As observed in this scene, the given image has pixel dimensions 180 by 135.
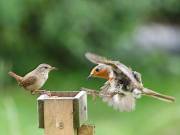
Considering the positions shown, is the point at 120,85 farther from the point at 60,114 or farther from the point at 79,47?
the point at 79,47

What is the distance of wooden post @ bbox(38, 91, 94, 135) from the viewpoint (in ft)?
13.6

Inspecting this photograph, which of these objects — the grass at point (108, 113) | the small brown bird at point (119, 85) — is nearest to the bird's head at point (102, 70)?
the small brown bird at point (119, 85)

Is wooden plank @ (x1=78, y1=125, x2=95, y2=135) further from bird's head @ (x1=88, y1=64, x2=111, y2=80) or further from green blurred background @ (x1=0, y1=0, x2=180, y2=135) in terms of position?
green blurred background @ (x1=0, y1=0, x2=180, y2=135)

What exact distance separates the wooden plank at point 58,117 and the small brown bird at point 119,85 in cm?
39

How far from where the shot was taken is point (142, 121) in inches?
415

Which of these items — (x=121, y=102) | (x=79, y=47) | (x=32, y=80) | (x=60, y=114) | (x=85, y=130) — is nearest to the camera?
(x=60, y=114)

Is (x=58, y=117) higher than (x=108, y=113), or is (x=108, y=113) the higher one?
(x=108, y=113)

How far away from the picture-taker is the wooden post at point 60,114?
4133 mm

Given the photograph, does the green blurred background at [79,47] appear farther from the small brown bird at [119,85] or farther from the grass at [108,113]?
the small brown bird at [119,85]

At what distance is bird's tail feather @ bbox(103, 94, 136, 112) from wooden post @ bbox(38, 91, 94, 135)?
1.31 feet

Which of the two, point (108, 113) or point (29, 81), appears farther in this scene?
point (108, 113)

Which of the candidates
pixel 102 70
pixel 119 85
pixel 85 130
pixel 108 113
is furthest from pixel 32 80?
pixel 108 113

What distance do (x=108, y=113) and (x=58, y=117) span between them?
6.96m

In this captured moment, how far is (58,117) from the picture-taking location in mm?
4160
